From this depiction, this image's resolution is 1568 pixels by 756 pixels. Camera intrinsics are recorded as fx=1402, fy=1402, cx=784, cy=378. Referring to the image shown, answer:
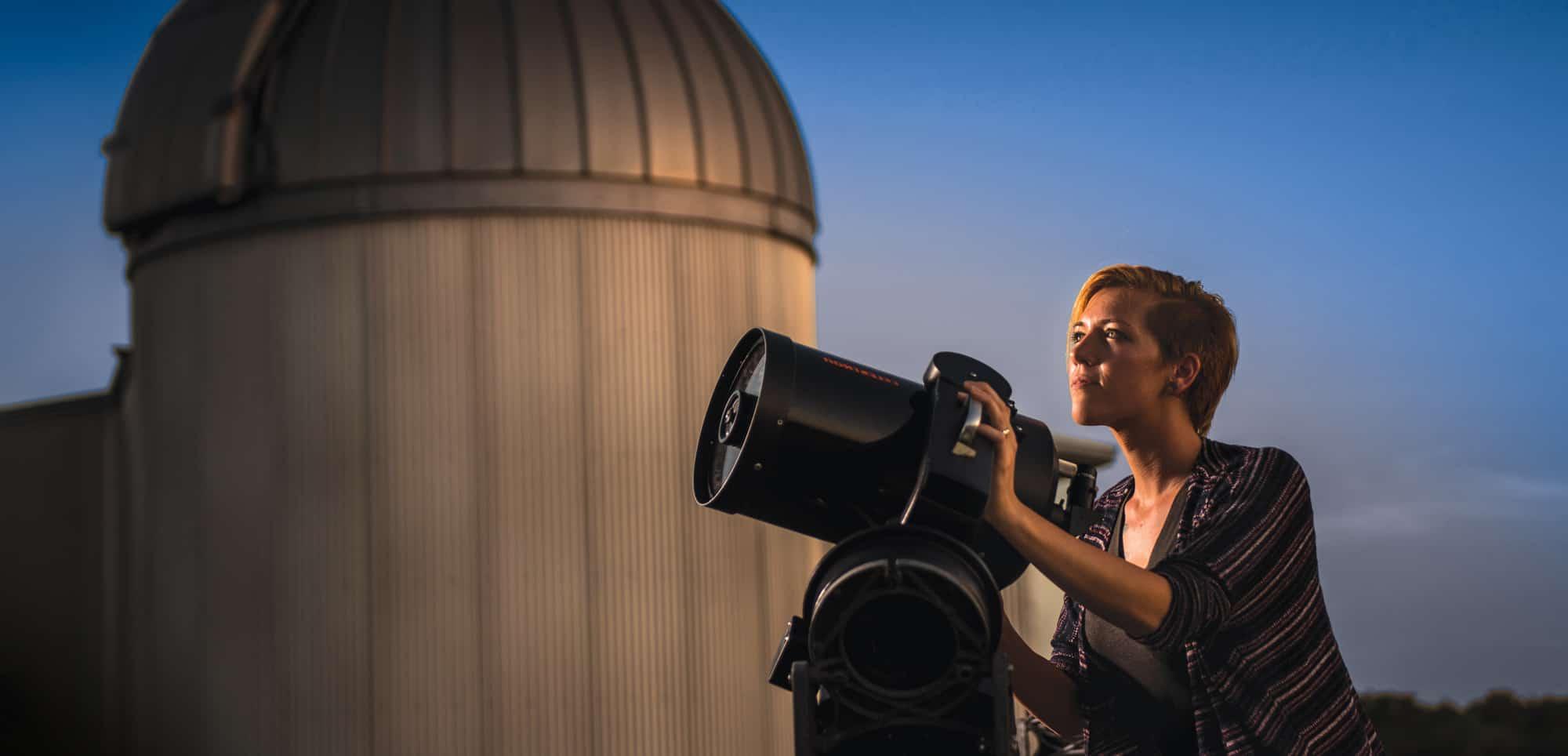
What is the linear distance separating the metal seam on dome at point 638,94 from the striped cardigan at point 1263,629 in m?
6.92

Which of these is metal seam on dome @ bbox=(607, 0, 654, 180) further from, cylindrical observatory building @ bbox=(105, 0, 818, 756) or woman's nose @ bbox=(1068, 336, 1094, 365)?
woman's nose @ bbox=(1068, 336, 1094, 365)

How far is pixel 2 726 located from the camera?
958 centimetres

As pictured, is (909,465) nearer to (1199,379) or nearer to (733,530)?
(1199,379)

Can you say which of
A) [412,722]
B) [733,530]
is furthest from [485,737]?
[733,530]

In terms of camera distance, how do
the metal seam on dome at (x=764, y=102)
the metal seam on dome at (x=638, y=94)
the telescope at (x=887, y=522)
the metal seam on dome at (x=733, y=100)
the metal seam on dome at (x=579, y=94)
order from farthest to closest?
the metal seam on dome at (x=764, y=102) → the metal seam on dome at (x=733, y=100) → the metal seam on dome at (x=638, y=94) → the metal seam on dome at (x=579, y=94) → the telescope at (x=887, y=522)

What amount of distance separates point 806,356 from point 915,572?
1.98 feet

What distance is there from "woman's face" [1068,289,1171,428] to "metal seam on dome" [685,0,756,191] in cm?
706

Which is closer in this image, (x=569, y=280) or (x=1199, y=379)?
(x=1199, y=379)

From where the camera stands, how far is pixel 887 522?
2.40 metres

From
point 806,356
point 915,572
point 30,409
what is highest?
point 30,409

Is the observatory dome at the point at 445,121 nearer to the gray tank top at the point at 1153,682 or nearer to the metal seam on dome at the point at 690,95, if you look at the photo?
the metal seam on dome at the point at 690,95

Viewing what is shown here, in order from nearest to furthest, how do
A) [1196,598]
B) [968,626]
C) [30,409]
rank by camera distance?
1. [968,626]
2. [1196,598]
3. [30,409]

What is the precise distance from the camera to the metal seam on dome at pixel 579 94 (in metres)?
8.98

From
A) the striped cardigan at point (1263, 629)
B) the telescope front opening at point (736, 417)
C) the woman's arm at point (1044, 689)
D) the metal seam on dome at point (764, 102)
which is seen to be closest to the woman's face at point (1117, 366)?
the striped cardigan at point (1263, 629)
